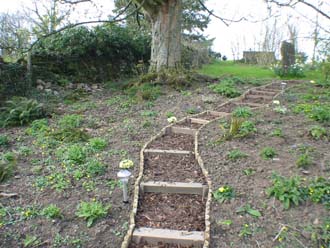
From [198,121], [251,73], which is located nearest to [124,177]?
[198,121]

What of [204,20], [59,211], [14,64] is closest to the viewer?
[59,211]

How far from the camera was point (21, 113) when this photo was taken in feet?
17.7

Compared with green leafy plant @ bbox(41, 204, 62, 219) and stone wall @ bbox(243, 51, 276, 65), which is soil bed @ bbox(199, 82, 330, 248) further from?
stone wall @ bbox(243, 51, 276, 65)

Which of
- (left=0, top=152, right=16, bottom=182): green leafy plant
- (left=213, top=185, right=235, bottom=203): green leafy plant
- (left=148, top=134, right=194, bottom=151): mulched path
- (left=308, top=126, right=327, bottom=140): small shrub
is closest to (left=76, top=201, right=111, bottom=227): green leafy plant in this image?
(left=213, top=185, right=235, bottom=203): green leafy plant

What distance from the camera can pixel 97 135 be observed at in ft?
15.2

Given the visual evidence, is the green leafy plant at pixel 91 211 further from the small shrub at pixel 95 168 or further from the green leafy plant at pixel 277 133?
the green leafy plant at pixel 277 133

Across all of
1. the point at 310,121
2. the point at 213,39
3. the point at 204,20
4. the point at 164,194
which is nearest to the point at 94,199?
the point at 164,194

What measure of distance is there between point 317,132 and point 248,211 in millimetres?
1884

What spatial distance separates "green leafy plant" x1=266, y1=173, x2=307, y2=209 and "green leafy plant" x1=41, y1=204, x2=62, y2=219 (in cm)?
205

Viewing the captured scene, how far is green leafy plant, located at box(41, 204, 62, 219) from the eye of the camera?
2.81m

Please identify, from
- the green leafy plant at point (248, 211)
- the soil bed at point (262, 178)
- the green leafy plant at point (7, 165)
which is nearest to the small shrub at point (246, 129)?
the soil bed at point (262, 178)

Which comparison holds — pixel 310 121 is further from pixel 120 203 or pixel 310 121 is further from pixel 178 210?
pixel 120 203

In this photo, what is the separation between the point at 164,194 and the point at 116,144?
4.46 feet

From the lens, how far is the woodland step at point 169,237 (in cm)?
250
